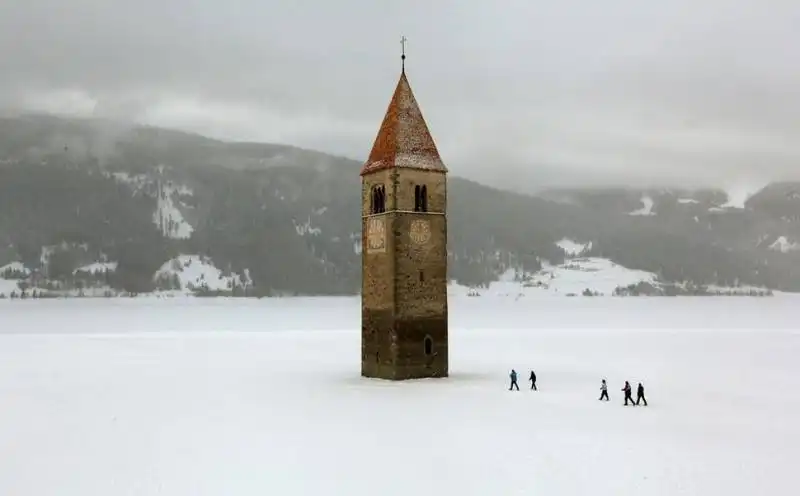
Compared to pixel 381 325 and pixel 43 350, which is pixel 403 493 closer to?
pixel 381 325

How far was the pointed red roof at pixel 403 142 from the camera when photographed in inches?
1890

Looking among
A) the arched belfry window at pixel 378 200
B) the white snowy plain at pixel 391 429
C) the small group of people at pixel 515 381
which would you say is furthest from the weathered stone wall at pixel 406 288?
the small group of people at pixel 515 381

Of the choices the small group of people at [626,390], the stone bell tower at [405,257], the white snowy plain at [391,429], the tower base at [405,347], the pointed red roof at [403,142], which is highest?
the pointed red roof at [403,142]

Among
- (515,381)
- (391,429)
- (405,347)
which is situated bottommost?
(391,429)

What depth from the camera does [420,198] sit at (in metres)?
48.4

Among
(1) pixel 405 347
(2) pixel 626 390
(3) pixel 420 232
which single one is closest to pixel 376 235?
(3) pixel 420 232

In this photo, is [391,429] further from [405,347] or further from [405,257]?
[405,257]

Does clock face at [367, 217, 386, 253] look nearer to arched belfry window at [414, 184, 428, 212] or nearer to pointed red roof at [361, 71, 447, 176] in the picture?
arched belfry window at [414, 184, 428, 212]

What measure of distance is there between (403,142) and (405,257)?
21.0ft

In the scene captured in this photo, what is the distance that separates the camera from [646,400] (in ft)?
129

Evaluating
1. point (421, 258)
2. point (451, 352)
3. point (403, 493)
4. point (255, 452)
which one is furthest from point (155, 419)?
point (451, 352)

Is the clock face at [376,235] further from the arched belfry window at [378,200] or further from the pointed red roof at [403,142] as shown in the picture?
the pointed red roof at [403,142]

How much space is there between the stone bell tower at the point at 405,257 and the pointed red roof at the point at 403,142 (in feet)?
0.18

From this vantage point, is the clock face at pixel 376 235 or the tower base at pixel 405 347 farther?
the clock face at pixel 376 235
